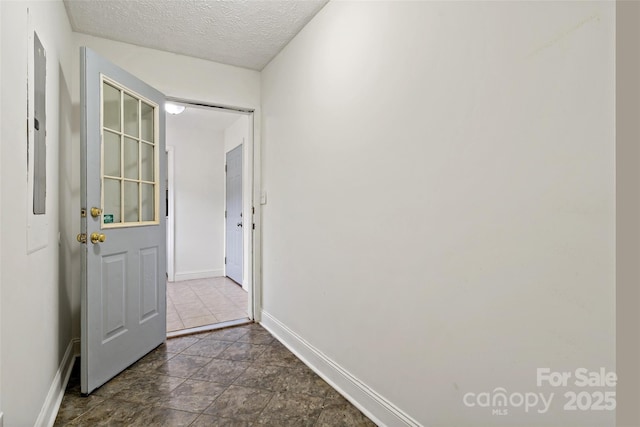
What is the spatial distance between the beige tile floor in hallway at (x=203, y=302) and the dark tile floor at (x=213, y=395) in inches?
26.8

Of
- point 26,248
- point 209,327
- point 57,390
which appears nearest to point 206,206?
point 209,327

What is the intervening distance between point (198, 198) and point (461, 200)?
4.68 metres

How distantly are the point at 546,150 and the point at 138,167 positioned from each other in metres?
2.57

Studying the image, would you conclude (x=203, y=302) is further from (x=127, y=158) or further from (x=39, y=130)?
(x=39, y=130)

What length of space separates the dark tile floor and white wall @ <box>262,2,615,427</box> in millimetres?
228

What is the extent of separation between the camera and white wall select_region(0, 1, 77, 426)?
1083mm

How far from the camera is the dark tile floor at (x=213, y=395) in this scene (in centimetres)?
170

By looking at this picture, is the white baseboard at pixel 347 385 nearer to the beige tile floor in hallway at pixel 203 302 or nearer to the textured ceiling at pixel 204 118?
the beige tile floor in hallway at pixel 203 302

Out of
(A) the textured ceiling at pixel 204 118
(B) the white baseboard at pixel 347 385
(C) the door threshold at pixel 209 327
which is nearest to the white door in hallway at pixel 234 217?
(A) the textured ceiling at pixel 204 118

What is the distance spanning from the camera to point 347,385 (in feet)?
6.21

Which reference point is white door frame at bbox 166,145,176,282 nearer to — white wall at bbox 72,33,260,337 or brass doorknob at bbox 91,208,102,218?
white wall at bbox 72,33,260,337

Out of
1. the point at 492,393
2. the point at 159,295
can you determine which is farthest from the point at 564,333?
the point at 159,295

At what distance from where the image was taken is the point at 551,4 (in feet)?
3.17

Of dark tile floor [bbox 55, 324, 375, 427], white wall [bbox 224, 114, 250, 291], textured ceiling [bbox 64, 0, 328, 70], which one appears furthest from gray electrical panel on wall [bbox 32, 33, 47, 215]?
white wall [bbox 224, 114, 250, 291]
